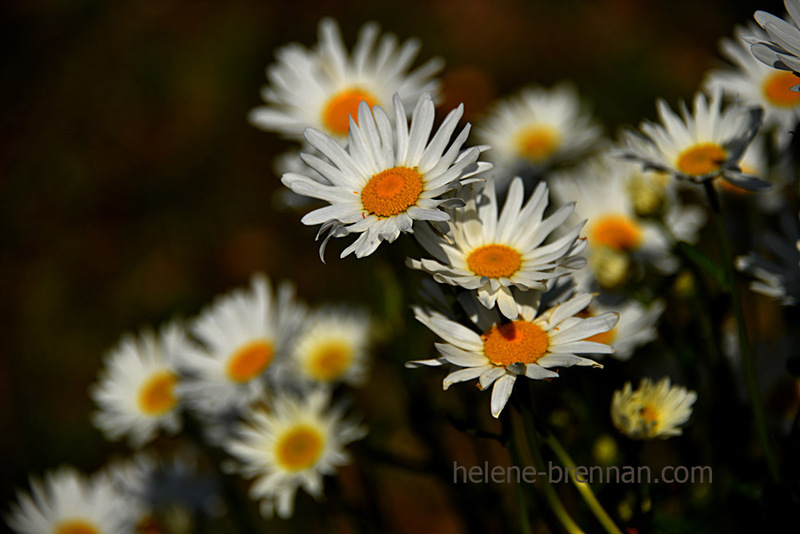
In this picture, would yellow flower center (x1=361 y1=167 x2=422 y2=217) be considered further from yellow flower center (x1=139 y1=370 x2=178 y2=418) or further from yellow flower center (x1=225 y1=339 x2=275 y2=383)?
yellow flower center (x1=139 y1=370 x2=178 y2=418)

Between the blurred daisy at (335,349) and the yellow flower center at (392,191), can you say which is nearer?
the yellow flower center at (392,191)

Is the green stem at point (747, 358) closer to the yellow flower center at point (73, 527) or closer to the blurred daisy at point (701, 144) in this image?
the blurred daisy at point (701, 144)

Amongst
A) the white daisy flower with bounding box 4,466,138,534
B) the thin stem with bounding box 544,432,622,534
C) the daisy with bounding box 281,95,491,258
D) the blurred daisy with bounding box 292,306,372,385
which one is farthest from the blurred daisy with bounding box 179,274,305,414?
the thin stem with bounding box 544,432,622,534

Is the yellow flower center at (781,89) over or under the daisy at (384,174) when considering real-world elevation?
over

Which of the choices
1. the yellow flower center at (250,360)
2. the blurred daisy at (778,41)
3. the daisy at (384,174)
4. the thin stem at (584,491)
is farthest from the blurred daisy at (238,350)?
the blurred daisy at (778,41)

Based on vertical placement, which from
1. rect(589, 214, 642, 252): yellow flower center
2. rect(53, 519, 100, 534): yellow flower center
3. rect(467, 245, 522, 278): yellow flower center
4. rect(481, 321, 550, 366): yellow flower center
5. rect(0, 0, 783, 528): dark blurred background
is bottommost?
rect(53, 519, 100, 534): yellow flower center

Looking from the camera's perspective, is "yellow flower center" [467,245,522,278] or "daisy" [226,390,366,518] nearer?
"yellow flower center" [467,245,522,278]

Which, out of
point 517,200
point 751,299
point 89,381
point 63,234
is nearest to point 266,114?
point 517,200

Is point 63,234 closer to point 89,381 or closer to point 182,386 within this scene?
point 89,381
